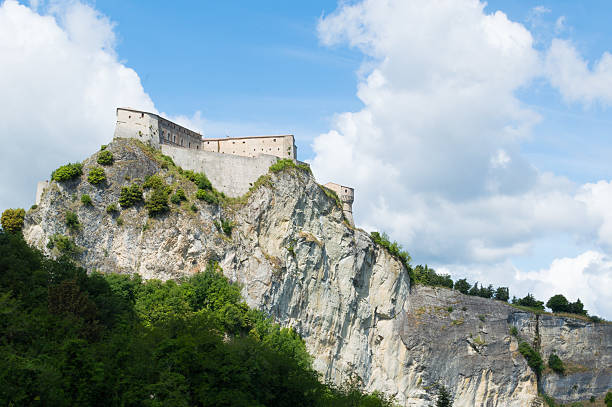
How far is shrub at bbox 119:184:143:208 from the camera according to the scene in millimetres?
57097

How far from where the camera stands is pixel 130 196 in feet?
188

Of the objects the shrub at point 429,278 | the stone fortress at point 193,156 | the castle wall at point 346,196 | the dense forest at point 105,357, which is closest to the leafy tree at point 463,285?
the shrub at point 429,278

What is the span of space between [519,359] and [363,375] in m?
29.7

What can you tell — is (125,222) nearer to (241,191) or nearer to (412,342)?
(241,191)

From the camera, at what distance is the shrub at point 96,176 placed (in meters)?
57.1

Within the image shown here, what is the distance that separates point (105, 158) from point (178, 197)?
26.0ft

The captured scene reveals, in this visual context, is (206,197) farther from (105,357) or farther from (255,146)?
(105,357)

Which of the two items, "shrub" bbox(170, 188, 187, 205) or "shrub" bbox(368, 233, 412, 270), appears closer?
"shrub" bbox(170, 188, 187, 205)

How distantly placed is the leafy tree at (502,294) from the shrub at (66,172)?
253ft

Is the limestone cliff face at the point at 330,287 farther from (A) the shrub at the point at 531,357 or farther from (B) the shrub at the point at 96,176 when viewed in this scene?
(A) the shrub at the point at 531,357

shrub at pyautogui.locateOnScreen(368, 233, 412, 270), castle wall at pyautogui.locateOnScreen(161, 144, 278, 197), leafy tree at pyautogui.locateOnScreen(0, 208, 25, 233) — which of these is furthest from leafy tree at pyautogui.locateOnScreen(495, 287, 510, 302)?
leafy tree at pyautogui.locateOnScreen(0, 208, 25, 233)

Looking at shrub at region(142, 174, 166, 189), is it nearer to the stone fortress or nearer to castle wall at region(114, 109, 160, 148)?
the stone fortress

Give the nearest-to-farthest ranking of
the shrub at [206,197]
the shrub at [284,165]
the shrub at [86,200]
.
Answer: the shrub at [86,200] < the shrub at [206,197] < the shrub at [284,165]

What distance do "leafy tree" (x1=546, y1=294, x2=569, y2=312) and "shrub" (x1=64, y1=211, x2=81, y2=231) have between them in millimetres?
81929
